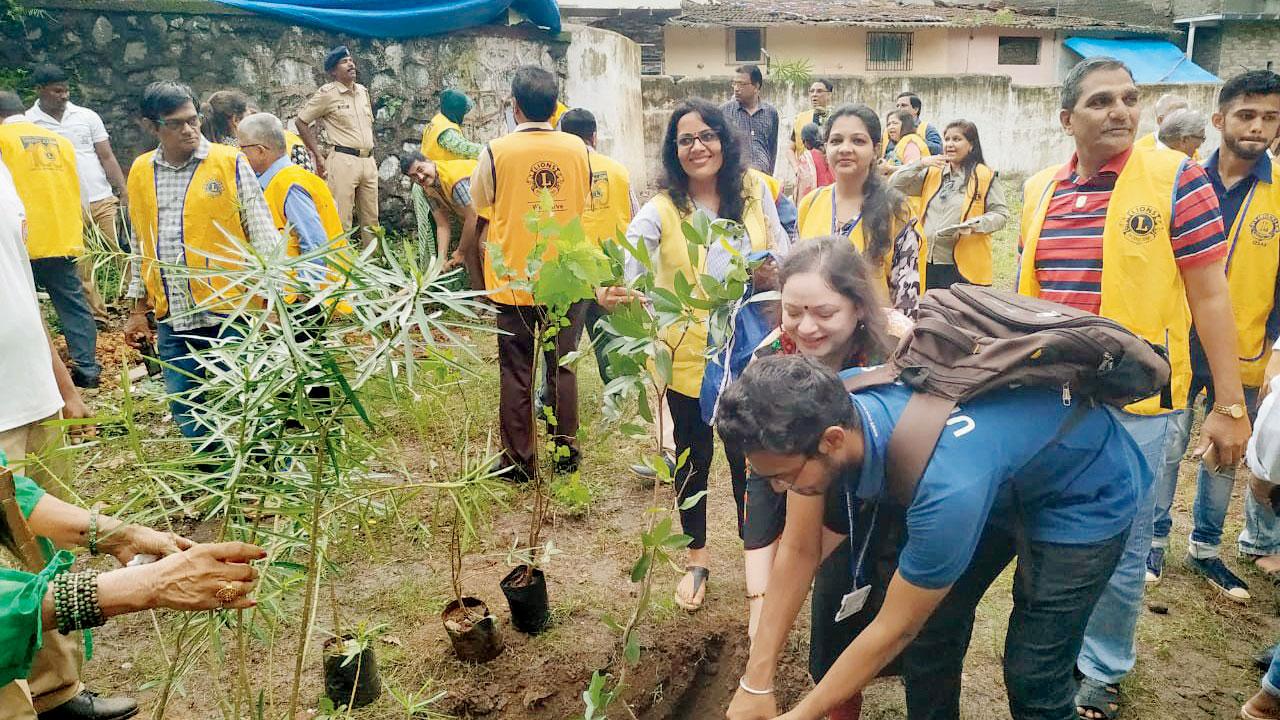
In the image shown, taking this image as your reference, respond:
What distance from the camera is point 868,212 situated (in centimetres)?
300

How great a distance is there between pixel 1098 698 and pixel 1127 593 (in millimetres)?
362

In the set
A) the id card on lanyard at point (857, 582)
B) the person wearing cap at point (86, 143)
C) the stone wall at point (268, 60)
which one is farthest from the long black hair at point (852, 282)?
the stone wall at point (268, 60)

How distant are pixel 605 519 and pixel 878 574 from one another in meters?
1.87

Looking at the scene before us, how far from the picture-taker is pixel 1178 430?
2.62m

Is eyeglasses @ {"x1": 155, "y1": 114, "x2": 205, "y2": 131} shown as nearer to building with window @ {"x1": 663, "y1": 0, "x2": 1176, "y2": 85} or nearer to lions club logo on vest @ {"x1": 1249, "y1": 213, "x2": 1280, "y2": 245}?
lions club logo on vest @ {"x1": 1249, "y1": 213, "x2": 1280, "y2": 245}

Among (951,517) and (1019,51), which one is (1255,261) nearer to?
(951,517)

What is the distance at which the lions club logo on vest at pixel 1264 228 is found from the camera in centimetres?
289

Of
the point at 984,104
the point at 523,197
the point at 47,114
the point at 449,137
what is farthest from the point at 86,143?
the point at 984,104

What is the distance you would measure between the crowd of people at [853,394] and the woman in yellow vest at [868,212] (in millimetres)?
11

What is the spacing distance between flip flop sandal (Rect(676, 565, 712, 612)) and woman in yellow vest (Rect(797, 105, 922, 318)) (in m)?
1.24

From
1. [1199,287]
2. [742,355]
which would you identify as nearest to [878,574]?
[742,355]

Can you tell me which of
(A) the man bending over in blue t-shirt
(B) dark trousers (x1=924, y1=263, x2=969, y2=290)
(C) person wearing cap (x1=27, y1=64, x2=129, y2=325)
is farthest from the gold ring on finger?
(C) person wearing cap (x1=27, y1=64, x2=129, y2=325)

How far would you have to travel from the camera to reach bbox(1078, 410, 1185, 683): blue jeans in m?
2.32

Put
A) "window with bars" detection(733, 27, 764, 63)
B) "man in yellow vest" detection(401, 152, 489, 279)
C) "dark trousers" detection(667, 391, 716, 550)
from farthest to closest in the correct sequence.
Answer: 1. "window with bars" detection(733, 27, 764, 63)
2. "man in yellow vest" detection(401, 152, 489, 279)
3. "dark trousers" detection(667, 391, 716, 550)
